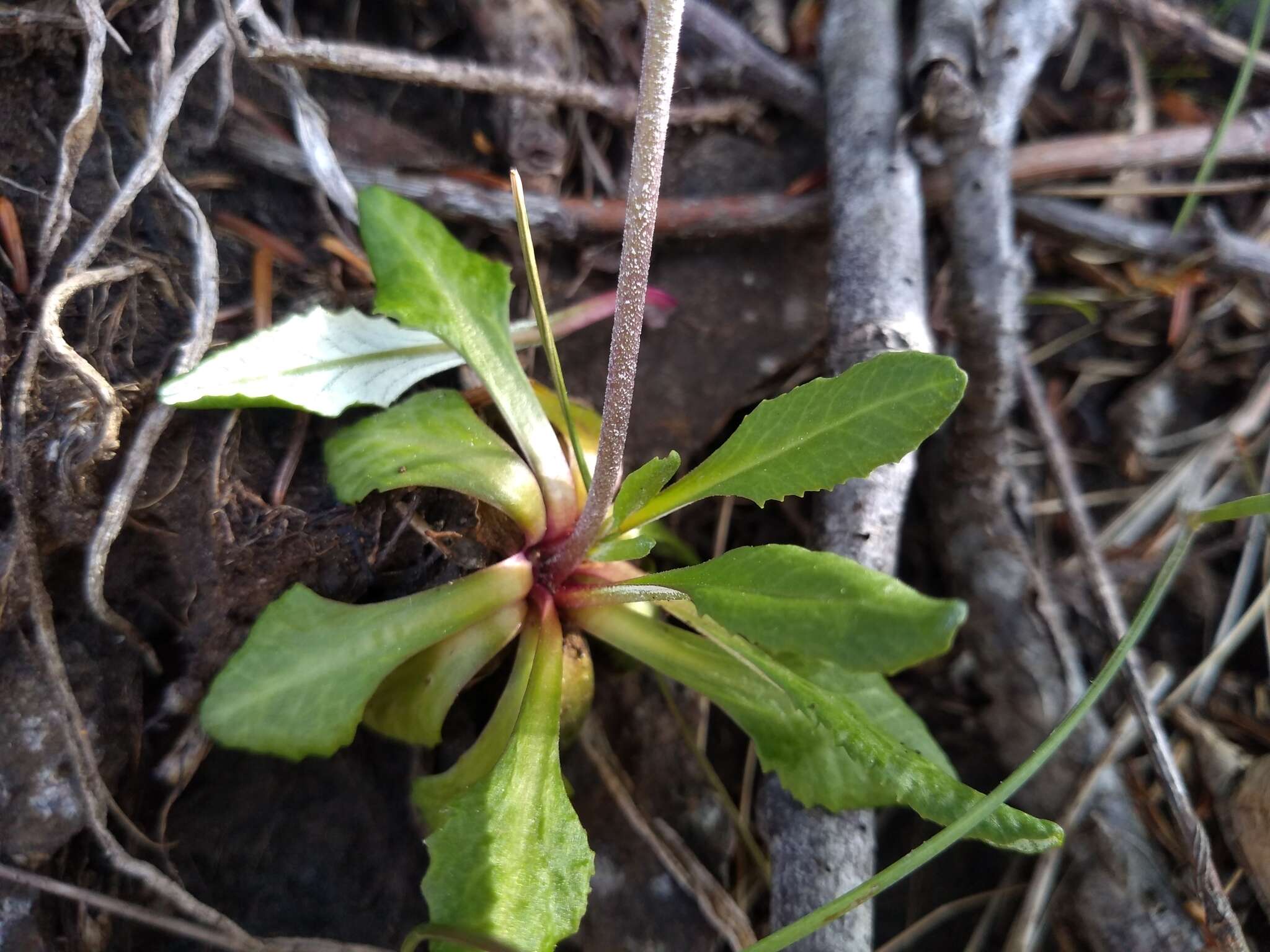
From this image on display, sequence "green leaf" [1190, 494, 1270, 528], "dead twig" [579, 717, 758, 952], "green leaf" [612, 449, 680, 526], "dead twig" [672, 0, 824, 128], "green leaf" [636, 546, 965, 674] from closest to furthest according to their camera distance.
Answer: "green leaf" [636, 546, 965, 674], "green leaf" [1190, 494, 1270, 528], "green leaf" [612, 449, 680, 526], "dead twig" [579, 717, 758, 952], "dead twig" [672, 0, 824, 128]

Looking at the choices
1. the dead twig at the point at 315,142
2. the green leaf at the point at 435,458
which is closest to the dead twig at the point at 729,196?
the dead twig at the point at 315,142

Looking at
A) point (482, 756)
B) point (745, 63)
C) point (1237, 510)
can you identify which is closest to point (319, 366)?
point (482, 756)

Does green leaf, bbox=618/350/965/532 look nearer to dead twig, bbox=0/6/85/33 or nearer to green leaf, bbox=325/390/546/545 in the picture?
green leaf, bbox=325/390/546/545

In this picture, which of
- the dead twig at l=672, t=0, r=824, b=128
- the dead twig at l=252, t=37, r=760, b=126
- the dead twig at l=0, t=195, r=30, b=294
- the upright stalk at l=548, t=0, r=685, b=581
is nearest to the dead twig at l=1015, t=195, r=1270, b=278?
the dead twig at l=672, t=0, r=824, b=128

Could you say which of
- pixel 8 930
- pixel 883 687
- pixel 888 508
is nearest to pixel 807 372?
pixel 888 508

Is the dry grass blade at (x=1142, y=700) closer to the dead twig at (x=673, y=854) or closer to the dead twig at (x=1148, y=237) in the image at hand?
the dead twig at (x=1148, y=237)

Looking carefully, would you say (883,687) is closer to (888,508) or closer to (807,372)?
(888,508)
